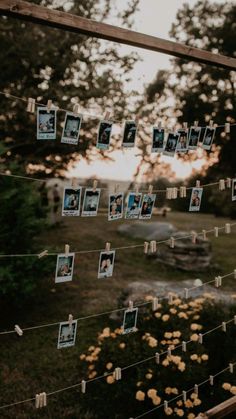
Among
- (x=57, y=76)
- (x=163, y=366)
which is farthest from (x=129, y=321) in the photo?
(x=57, y=76)

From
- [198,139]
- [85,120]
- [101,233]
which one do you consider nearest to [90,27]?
[198,139]

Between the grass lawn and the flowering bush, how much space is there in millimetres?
605

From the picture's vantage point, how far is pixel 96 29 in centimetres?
305

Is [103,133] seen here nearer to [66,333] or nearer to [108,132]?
[108,132]

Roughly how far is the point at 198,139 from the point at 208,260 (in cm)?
979

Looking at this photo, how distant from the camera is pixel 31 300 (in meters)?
9.25

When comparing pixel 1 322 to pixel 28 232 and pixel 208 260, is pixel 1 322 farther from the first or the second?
pixel 208 260

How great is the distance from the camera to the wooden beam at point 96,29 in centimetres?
276

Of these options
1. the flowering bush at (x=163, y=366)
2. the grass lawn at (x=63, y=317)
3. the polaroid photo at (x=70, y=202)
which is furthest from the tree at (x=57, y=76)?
the polaroid photo at (x=70, y=202)

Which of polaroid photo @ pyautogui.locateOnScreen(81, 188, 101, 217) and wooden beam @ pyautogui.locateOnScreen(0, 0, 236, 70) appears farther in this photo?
polaroid photo @ pyautogui.locateOnScreen(81, 188, 101, 217)

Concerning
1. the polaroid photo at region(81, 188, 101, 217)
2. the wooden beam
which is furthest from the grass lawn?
the wooden beam

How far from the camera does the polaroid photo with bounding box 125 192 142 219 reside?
362cm

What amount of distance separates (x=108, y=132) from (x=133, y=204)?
67 centimetres

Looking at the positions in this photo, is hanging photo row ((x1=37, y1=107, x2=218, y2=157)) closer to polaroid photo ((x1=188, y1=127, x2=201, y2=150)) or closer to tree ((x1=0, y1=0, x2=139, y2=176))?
polaroid photo ((x1=188, y1=127, x2=201, y2=150))
